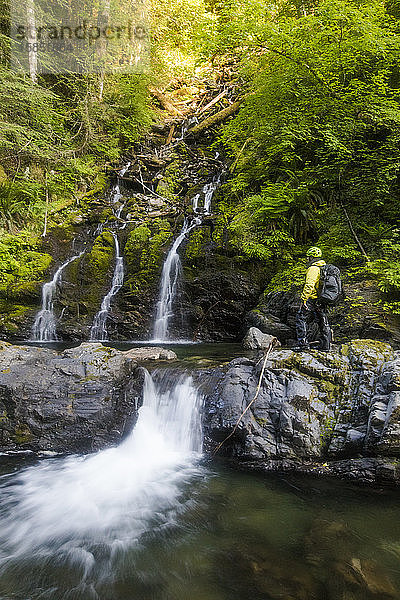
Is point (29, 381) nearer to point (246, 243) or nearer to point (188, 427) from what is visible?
point (188, 427)

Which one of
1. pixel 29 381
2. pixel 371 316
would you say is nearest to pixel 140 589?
pixel 29 381

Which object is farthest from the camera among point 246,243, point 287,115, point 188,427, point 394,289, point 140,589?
point 246,243

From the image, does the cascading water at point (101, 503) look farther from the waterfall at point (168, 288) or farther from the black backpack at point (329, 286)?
the waterfall at point (168, 288)

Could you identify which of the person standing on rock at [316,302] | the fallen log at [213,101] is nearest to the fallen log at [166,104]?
the fallen log at [213,101]

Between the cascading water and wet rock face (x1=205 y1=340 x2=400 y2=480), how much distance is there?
0.69m

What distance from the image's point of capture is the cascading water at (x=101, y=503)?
117 inches

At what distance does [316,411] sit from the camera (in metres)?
4.75

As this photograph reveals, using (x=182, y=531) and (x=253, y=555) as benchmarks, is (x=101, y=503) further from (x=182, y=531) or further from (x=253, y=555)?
(x=253, y=555)

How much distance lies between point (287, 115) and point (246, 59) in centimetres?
376

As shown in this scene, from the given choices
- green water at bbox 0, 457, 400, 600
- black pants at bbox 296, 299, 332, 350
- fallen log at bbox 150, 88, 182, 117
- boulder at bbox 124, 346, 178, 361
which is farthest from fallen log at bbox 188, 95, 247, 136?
green water at bbox 0, 457, 400, 600

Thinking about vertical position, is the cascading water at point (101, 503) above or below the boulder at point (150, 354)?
below

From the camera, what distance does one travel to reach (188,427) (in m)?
5.42

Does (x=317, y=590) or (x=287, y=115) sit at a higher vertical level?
(x=287, y=115)

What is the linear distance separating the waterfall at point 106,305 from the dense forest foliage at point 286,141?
9.01ft
